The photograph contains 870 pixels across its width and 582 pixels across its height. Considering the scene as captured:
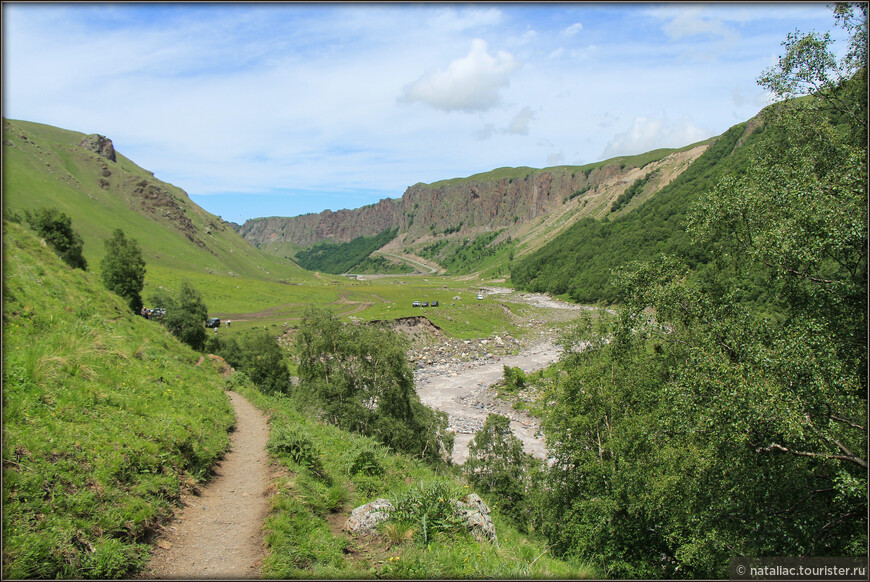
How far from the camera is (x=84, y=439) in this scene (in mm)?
8141

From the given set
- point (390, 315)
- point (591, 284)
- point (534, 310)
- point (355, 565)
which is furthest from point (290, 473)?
point (591, 284)

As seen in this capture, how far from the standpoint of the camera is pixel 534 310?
113 m

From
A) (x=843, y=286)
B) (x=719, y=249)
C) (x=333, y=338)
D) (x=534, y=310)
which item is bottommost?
(x=534, y=310)

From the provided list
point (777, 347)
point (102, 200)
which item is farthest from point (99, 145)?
point (777, 347)

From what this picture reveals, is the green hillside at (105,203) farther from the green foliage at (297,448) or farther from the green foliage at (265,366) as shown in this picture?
the green foliage at (297,448)

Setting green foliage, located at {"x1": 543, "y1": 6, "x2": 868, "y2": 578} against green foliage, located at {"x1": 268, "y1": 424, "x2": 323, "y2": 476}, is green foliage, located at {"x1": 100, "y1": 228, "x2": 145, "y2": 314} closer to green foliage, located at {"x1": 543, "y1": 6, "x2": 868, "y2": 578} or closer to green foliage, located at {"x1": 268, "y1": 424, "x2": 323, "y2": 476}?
green foliage, located at {"x1": 268, "y1": 424, "x2": 323, "y2": 476}

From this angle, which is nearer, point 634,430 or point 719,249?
point 719,249

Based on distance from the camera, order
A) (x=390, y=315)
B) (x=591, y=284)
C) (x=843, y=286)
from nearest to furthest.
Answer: (x=843, y=286) → (x=390, y=315) → (x=591, y=284)

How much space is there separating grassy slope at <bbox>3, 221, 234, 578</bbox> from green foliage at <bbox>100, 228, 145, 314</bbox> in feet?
112

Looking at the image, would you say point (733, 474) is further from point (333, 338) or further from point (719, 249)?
point (333, 338)

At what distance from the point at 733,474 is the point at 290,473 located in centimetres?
1098

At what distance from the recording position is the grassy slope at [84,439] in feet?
19.7

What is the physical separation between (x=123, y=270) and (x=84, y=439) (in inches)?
1883

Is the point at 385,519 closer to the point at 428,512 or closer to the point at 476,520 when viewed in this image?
the point at 428,512
